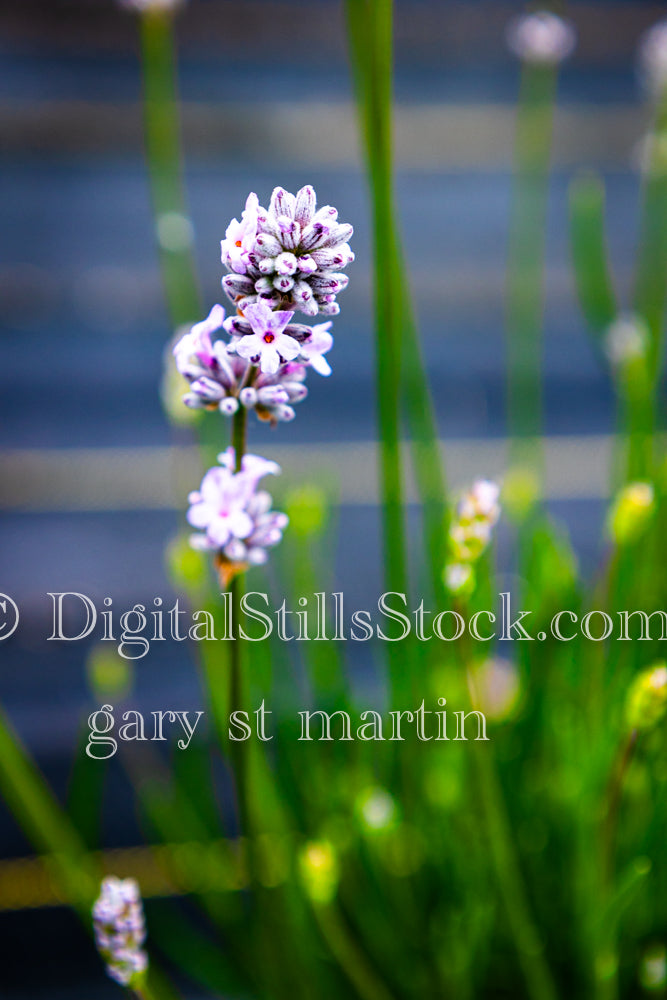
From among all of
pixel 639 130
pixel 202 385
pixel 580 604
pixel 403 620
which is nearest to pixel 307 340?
pixel 202 385

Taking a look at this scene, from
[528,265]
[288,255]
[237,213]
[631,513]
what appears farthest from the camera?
[237,213]

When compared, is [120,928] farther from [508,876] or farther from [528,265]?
[528,265]

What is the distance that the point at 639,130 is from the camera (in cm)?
103

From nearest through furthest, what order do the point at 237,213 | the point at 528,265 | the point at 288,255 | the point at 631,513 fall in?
the point at 288,255 < the point at 631,513 < the point at 528,265 < the point at 237,213

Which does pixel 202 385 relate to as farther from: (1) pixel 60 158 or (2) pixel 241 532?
(1) pixel 60 158

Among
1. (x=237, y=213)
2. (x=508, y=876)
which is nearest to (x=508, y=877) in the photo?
(x=508, y=876)

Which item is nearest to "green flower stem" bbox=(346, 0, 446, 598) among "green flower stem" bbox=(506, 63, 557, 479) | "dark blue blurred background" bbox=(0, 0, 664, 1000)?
"green flower stem" bbox=(506, 63, 557, 479)

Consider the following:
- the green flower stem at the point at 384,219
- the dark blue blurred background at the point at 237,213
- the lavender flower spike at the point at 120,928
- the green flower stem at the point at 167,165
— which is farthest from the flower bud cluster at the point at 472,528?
the dark blue blurred background at the point at 237,213

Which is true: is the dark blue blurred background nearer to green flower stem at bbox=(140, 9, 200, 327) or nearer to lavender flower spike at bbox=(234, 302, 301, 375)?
green flower stem at bbox=(140, 9, 200, 327)

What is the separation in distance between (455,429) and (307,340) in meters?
0.71

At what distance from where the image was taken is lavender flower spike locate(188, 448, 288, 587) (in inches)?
8.0

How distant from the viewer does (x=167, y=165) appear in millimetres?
764

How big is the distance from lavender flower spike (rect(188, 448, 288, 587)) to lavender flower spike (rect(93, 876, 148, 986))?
11cm

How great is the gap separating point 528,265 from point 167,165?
0.36 m
